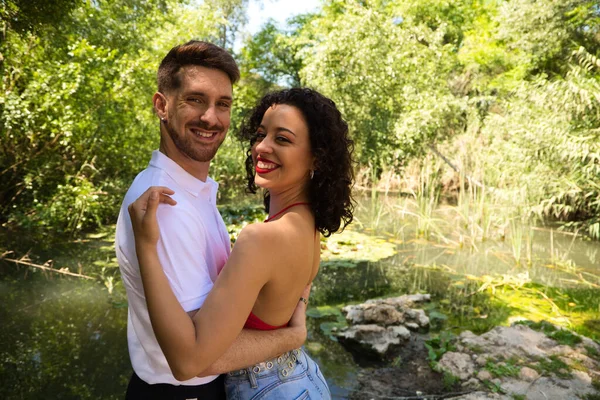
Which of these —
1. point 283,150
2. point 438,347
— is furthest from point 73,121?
point 283,150

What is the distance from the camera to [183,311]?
1.08 metres

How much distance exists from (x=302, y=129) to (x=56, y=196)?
623cm

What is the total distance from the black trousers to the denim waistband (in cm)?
8

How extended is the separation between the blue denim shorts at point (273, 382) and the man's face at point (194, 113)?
685 millimetres

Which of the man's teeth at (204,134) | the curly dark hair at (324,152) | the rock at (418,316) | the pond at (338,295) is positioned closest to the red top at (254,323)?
the curly dark hair at (324,152)

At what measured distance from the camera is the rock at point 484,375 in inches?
130

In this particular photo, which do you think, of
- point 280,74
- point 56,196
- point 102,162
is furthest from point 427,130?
point 280,74

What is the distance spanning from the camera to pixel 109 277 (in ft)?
16.3

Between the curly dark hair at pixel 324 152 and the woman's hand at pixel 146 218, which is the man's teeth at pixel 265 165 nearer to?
the curly dark hair at pixel 324 152

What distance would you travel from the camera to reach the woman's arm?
106cm

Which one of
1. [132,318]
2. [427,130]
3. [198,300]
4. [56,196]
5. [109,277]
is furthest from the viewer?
[427,130]

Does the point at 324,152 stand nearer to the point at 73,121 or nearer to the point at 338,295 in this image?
the point at 338,295

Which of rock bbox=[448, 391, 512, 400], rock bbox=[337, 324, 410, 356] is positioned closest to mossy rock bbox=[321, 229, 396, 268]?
rock bbox=[337, 324, 410, 356]

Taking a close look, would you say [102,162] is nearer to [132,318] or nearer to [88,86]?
[88,86]
